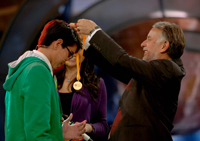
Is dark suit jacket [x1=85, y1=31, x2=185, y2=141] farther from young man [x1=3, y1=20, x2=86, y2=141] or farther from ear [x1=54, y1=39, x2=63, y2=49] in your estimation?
young man [x1=3, y1=20, x2=86, y2=141]

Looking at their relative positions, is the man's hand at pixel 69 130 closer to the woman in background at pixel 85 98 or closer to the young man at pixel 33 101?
the young man at pixel 33 101

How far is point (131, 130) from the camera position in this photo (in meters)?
1.49

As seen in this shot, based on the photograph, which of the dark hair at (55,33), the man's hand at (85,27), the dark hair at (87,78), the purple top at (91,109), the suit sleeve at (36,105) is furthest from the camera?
the dark hair at (87,78)

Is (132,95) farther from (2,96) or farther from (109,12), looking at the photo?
(2,96)

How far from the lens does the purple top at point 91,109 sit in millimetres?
1936

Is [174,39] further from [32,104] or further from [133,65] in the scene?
[32,104]

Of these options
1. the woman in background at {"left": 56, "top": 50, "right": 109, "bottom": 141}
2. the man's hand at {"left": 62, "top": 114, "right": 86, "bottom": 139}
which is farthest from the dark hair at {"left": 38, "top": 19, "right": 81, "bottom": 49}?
the woman in background at {"left": 56, "top": 50, "right": 109, "bottom": 141}

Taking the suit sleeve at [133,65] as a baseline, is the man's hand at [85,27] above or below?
above

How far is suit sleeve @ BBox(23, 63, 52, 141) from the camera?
1130mm

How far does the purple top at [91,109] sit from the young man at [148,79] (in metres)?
0.44

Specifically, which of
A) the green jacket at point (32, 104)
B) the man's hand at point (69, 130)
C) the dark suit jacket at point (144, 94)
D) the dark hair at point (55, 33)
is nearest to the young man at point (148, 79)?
the dark suit jacket at point (144, 94)

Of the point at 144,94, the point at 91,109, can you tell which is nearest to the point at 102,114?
the point at 91,109

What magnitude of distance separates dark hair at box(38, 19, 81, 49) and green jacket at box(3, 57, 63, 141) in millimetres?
172

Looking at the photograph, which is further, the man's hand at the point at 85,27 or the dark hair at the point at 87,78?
the dark hair at the point at 87,78
